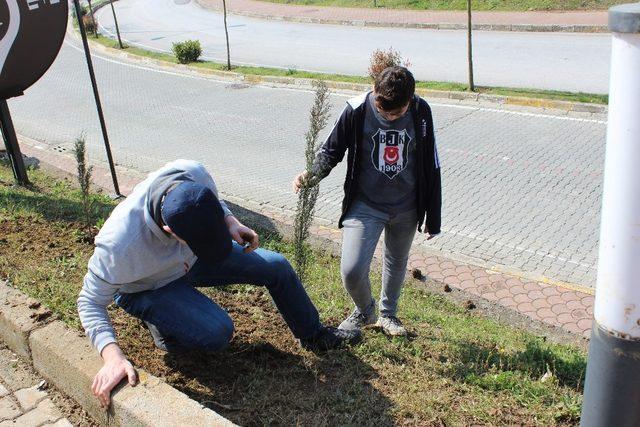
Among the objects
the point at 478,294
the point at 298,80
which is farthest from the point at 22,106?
the point at 478,294

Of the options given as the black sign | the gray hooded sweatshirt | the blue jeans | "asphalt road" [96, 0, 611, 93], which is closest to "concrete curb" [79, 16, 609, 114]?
"asphalt road" [96, 0, 611, 93]

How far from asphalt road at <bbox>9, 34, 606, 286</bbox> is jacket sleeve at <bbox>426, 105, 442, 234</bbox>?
85.6 inches

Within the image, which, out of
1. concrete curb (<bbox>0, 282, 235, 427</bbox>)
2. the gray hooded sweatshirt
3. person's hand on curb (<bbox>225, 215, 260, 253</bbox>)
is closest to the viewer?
concrete curb (<bbox>0, 282, 235, 427</bbox>)

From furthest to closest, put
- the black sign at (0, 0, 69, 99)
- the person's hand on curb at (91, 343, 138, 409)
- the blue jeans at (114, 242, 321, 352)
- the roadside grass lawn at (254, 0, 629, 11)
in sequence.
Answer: the roadside grass lawn at (254, 0, 629, 11) < the black sign at (0, 0, 69, 99) < the blue jeans at (114, 242, 321, 352) < the person's hand on curb at (91, 343, 138, 409)

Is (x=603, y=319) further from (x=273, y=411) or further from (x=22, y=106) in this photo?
(x=22, y=106)

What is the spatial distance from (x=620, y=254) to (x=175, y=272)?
2.26 meters

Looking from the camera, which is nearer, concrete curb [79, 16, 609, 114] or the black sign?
the black sign

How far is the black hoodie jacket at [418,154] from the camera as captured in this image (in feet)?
12.0

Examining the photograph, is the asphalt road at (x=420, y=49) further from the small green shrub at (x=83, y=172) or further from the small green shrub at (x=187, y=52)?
the small green shrub at (x=83, y=172)

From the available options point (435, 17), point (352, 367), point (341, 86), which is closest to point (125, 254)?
point (352, 367)

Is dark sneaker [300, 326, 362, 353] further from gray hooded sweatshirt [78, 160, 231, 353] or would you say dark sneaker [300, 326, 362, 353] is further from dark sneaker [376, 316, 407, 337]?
gray hooded sweatshirt [78, 160, 231, 353]

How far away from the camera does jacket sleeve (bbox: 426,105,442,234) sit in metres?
3.68

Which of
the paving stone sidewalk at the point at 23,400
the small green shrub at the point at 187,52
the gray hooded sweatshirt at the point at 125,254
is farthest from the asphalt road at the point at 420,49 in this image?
the paving stone sidewalk at the point at 23,400

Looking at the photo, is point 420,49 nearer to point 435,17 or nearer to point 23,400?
point 435,17
